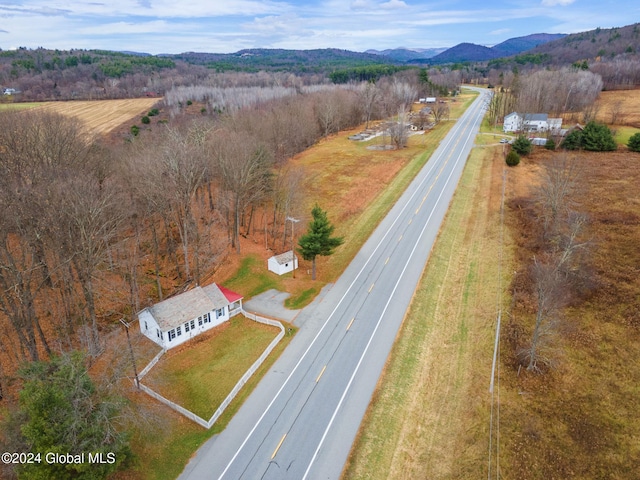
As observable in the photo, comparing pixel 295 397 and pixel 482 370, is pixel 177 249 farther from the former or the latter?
pixel 482 370

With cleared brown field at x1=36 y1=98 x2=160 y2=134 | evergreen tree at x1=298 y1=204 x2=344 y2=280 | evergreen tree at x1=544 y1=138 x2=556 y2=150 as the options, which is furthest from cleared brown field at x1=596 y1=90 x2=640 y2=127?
cleared brown field at x1=36 y1=98 x2=160 y2=134

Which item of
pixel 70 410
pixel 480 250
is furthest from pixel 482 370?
pixel 70 410

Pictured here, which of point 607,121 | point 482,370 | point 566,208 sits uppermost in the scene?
point 607,121

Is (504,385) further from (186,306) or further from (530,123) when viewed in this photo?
(530,123)

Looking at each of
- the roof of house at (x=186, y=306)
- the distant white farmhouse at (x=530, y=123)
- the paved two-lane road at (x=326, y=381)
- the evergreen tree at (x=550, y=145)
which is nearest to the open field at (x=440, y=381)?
the paved two-lane road at (x=326, y=381)

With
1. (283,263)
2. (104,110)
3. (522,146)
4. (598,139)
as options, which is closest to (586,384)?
(283,263)

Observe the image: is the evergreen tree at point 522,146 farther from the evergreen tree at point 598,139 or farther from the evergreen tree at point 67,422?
the evergreen tree at point 67,422
